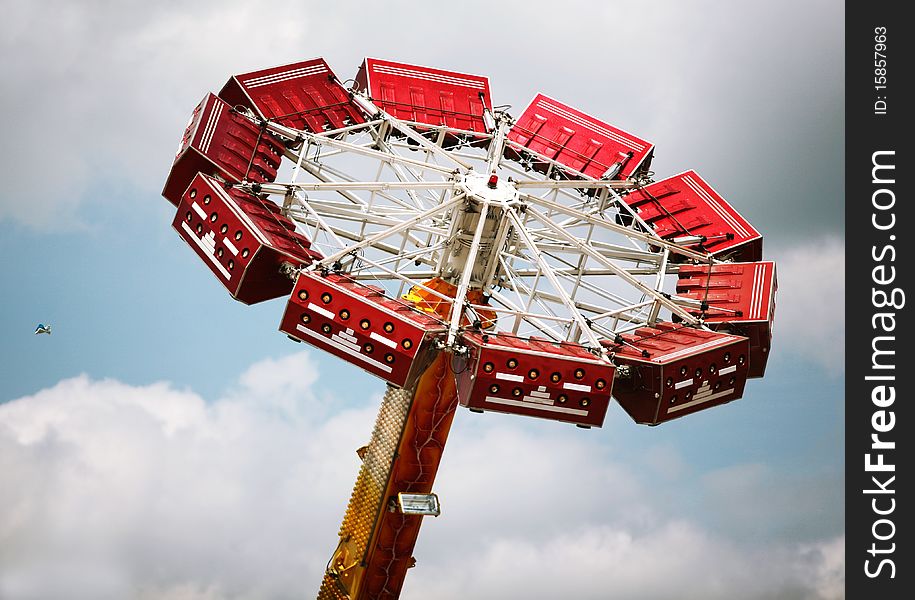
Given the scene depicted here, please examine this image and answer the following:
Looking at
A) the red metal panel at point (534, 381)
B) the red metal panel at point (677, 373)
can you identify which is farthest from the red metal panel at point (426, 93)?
the red metal panel at point (534, 381)

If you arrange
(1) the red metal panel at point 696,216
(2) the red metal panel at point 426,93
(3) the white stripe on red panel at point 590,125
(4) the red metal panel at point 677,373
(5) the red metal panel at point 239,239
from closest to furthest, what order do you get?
(5) the red metal panel at point 239,239, (4) the red metal panel at point 677,373, (1) the red metal panel at point 696,216, (2) the red metal panel at point 426,93, (3) the white stripe on red panel at point 590,125

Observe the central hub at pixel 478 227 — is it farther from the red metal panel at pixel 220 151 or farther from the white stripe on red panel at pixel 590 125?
the white stripe on red panel at pixel 590 125

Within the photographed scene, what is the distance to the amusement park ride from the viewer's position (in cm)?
3762

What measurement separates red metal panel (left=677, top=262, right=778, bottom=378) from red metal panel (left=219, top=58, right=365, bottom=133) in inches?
612

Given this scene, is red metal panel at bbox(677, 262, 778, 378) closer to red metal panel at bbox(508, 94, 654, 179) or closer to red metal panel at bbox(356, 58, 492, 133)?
red metal panel at bbox(508, 94, 654, 179)

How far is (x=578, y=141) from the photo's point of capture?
52844 mm

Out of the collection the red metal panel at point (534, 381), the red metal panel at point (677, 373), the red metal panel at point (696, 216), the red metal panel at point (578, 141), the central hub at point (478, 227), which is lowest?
the red metal panel at point (534, 381)

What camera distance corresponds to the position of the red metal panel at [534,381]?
37000mm

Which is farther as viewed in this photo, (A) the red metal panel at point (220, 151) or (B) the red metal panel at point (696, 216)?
(B) the red metal panel at point (696, 216)

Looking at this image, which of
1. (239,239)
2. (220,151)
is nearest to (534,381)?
(239,239)

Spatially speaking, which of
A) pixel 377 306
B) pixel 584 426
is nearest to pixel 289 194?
pixel 377 306

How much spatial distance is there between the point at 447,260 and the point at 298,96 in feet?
33.8

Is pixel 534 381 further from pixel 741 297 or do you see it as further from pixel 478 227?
pixel 741 297

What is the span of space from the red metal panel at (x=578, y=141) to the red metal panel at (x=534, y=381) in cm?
1552
